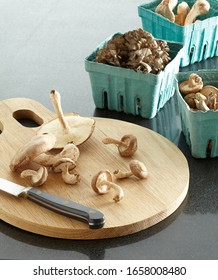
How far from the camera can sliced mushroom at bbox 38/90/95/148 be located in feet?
4.63

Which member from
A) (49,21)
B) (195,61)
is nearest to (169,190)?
(195,61)

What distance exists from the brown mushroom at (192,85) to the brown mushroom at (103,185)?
0.28 meters

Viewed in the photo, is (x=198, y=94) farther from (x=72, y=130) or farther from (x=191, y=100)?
(x=72, y=130)

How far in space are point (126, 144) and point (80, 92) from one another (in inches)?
12.9

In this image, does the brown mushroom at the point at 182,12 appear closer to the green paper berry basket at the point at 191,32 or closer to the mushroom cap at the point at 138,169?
the green paper berry basket at the point at 191,32

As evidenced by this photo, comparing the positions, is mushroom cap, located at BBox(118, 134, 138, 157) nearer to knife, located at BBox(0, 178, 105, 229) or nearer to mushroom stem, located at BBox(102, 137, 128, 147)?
mushroom stem, located at BBox(102, 137, 128, 147)

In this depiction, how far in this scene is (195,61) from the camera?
1.76 m

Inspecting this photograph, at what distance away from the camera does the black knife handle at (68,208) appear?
3.84 ft

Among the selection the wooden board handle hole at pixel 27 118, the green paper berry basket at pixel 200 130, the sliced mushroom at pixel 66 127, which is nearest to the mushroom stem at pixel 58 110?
the sliced mushroom at pixel 66 127

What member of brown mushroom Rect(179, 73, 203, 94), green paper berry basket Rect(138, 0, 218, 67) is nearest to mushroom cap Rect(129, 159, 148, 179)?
brown mushroom Rect(179, 73, 203, 94)

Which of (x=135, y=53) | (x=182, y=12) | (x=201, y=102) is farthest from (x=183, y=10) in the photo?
(x=201, y=102)

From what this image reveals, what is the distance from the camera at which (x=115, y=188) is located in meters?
1.25

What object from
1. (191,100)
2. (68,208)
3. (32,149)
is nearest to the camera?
(68,208)

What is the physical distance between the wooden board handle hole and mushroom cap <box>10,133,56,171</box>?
0.70 feet
